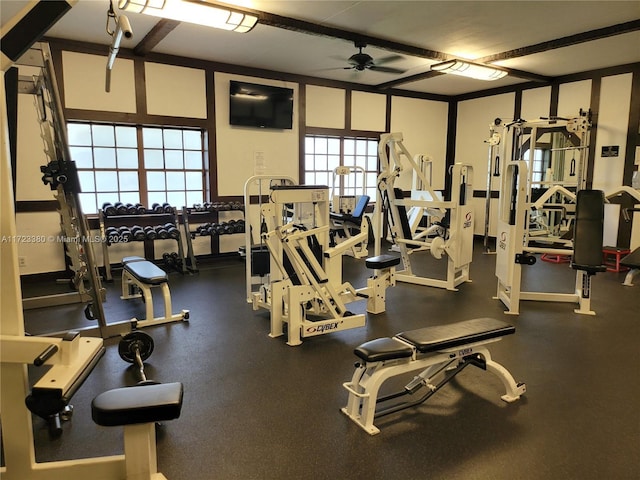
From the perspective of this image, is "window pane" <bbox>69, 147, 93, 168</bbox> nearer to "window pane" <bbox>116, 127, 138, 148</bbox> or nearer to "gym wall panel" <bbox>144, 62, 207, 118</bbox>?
"window pane" <bbox>116, 127, 138, 148</bbox>

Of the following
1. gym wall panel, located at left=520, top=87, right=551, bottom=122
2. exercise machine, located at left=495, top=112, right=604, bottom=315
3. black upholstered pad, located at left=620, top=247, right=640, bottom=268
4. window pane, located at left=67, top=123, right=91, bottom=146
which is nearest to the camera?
exercise machine, located at left=495, top=112, right=604, bottom=315

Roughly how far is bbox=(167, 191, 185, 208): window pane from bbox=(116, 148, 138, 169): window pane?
616 mm

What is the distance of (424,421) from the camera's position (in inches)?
88.1

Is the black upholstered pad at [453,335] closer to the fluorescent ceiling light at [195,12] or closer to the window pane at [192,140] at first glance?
the fluorescent ceiling light at [195,12]

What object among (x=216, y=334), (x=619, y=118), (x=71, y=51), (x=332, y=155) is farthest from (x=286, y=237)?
(x=619, y=118)

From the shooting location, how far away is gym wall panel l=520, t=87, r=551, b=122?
285 inches

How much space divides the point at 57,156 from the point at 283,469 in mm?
2516

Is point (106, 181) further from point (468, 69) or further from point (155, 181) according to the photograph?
point (468, 69)

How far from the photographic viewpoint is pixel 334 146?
773 centimetres

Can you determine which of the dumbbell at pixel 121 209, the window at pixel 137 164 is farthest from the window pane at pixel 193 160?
the dumbbell at pixel 121 209

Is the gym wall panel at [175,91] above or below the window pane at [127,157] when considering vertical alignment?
above

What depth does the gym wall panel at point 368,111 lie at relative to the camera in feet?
25.0

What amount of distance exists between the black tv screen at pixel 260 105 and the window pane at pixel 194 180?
94 cm

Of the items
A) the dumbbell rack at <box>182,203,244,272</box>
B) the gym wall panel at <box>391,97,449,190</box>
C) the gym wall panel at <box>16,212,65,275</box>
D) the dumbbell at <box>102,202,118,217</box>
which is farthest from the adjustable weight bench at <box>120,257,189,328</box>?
the gym wall panel at <box>391,97,449,190</box>
